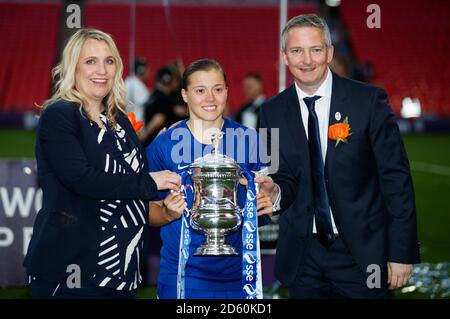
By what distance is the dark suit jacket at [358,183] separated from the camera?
10.5 feet

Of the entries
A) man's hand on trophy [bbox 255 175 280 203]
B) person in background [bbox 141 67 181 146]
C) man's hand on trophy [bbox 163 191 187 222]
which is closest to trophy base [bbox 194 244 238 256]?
man's hand on trophy [bbox 163 191 187 222]

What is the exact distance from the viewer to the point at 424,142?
21.2 metres

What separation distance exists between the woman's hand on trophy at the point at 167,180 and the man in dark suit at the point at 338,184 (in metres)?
0.39

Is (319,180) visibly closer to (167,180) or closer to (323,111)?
(323,111)

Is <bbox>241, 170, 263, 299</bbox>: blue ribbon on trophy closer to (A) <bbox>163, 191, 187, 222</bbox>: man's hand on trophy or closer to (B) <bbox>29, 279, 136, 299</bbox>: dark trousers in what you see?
(A) <bbox>163, 191, 187, 222</bbox>: man's hand on trophy

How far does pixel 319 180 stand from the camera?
3324mm

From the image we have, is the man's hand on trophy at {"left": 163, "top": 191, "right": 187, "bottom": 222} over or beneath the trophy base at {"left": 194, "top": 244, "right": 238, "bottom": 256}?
over

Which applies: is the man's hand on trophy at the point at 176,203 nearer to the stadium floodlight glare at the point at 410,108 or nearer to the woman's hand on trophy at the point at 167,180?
the woman's hand on trophy at the point at 167,180

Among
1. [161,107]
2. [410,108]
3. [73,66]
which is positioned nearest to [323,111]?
[73,66]

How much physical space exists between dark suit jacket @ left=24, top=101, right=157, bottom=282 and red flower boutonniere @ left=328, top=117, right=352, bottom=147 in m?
0.88

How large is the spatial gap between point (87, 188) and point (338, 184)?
3.68 ft

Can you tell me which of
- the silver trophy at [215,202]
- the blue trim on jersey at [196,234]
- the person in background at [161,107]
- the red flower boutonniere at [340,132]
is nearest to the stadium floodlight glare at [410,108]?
the person in background at [161,107]

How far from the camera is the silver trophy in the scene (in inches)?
119

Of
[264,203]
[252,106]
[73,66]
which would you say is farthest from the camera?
[252,106]
